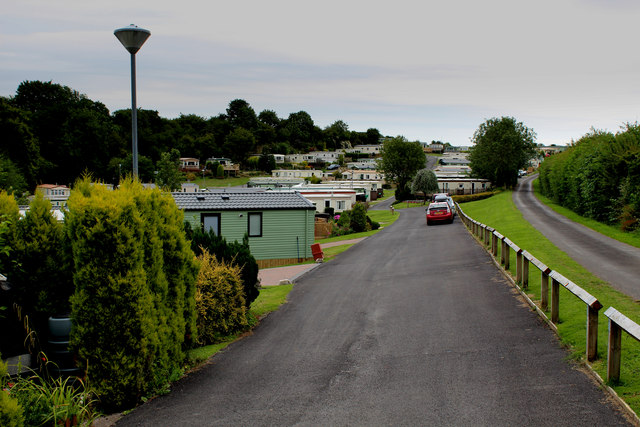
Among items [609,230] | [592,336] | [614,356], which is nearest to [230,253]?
[592,336]

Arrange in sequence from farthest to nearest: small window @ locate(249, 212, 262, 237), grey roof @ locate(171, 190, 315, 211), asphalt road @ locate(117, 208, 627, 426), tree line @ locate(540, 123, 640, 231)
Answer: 1. small window @ locate(249, 212, 262, 237)
2. grey roof @ locate(171, 190, 315, 211)
3. tree line @ locate(540, 123, 640, 231)
4. asphalt road @ locate(117, 208, 627, 426)

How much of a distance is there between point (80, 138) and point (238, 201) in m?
77.1

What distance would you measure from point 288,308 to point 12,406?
858cm

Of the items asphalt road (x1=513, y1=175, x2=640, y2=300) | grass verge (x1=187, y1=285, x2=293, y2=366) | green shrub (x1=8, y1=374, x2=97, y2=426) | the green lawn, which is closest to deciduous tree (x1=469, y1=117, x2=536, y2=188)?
asphalt road (x1=513, y1=175, x2=640, y2=300)

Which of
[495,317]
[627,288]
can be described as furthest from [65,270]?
[627,288]

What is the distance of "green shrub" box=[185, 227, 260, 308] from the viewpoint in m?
11.3

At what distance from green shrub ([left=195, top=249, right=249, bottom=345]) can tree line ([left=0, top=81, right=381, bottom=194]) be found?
26.8 meters

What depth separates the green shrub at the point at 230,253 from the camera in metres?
11.3

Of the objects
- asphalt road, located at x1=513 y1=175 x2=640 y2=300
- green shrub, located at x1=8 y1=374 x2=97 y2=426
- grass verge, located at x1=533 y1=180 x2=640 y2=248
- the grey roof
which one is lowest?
green shrub, located at x1=8 y1=374 x2=97 y2=426

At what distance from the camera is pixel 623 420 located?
5.32m

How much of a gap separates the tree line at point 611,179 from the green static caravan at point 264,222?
1591 cm

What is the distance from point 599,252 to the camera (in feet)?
59.7

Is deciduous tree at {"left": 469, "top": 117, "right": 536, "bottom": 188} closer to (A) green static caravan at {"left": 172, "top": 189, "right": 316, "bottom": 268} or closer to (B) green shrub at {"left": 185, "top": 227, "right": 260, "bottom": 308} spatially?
(A) green static caravan at {"left": 172, "top": 189, "right": 316, "bottom": 268}

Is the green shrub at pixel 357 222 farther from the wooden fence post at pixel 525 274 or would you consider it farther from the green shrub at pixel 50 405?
the green shrub at pixel 50 405
